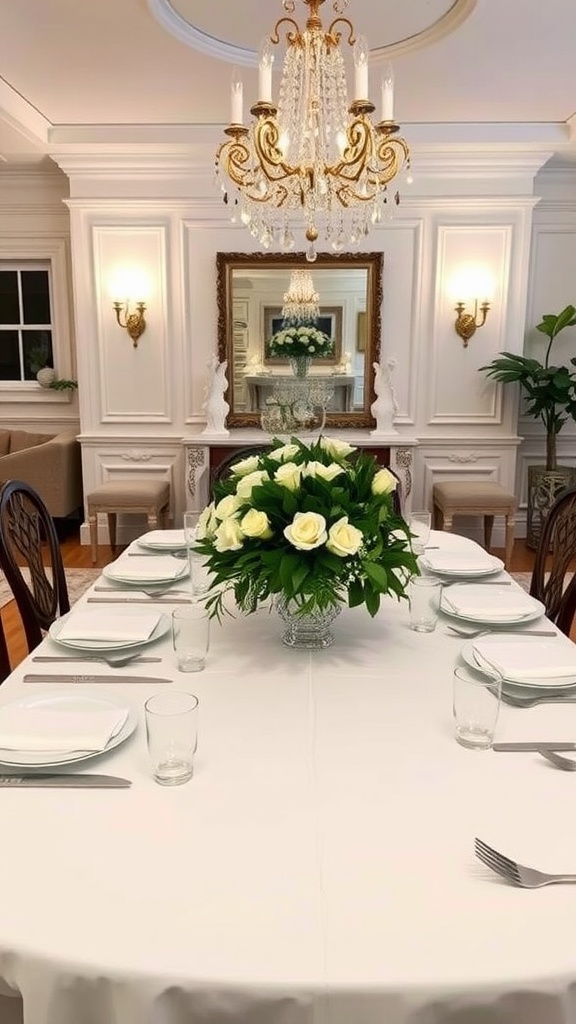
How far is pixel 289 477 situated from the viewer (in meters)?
1.44

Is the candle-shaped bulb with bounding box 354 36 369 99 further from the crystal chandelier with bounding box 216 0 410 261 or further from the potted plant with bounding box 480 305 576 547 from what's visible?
the potted plant with bounding box 480 305 576 547

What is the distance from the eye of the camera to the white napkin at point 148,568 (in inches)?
80.5

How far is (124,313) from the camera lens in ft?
16.4

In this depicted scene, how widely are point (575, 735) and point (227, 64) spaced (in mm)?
3474

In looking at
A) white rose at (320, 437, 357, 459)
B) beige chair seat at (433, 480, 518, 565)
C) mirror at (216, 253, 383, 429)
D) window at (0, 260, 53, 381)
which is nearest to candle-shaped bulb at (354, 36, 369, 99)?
white rose at (320, 437, 357, 459)

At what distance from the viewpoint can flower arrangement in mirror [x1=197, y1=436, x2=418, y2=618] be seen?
1.36m

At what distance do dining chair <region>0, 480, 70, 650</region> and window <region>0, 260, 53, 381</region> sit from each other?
12.6 ft

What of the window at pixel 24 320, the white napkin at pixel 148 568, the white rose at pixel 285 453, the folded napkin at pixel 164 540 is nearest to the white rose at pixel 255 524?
the white rose at pixel 285 453

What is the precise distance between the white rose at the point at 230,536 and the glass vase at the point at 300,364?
12.3 feet

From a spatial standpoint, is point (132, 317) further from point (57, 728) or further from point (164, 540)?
point (57, 728)

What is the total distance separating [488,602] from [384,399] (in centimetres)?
324

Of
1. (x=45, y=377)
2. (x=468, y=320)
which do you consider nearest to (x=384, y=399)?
(x=468, y=320)

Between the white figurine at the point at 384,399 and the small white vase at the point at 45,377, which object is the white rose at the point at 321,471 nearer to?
the white figurine at the point at 384,399

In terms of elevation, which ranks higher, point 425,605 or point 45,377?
point 45,377
